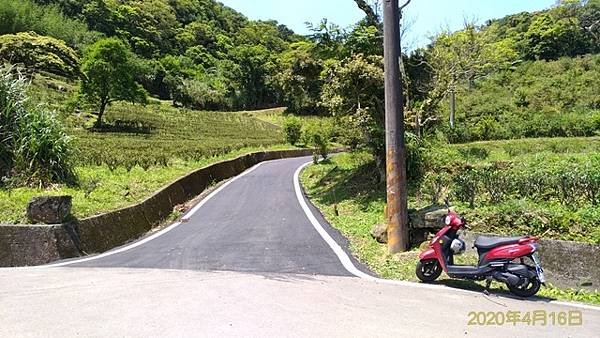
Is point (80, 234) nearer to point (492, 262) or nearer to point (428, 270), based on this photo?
point (428, 270)

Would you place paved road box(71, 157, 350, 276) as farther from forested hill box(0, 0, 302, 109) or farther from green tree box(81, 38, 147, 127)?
forested hill box(0, 0, 302, 109)

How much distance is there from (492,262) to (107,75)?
43.4 m

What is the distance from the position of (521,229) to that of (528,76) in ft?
167

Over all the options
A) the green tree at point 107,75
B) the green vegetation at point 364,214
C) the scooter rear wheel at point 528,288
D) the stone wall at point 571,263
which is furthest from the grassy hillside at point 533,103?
the green tree at point 107,75

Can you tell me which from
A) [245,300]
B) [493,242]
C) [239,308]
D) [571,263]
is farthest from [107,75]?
[571,263]

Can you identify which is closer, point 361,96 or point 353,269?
point 353,269

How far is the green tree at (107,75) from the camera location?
4291cm

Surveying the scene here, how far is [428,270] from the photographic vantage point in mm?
6547

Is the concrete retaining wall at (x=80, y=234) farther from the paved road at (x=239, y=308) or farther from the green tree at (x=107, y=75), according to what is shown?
the green tree at (x=107, y=75)

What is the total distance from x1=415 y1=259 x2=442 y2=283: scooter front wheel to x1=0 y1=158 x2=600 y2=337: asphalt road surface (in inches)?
9.1

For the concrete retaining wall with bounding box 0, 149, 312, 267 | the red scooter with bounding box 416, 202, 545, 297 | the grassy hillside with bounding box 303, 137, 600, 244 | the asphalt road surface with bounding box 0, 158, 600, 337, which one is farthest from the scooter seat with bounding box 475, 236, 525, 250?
the concrete retaining wall with bounding box 0, 149, 312, 267

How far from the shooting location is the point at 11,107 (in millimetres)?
10797

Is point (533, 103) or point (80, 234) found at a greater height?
point (533, 103)

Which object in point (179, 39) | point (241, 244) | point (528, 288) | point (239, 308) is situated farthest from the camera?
point (179, 39)
